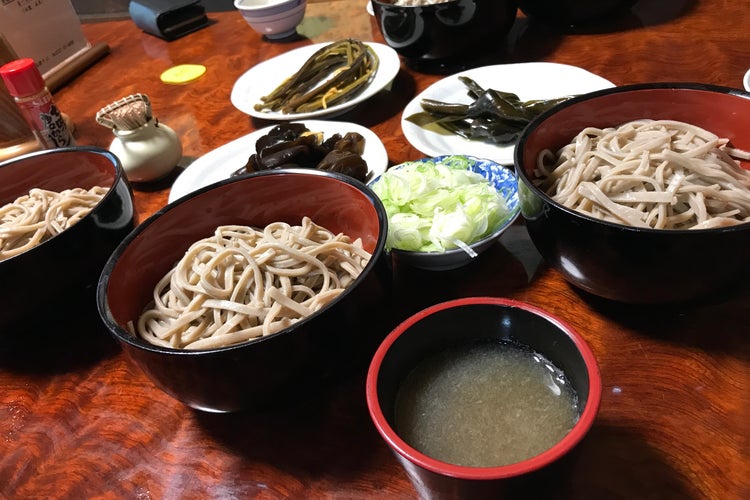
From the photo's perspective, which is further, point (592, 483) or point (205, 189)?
point (205, 189)

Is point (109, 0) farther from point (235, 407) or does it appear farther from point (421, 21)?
point (235, 407)

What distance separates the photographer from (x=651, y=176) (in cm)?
116

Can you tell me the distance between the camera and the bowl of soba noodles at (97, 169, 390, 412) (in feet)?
2.95

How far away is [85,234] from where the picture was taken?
48.8 inches

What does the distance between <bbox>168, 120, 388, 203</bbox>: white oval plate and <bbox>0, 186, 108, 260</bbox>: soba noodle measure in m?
0.28

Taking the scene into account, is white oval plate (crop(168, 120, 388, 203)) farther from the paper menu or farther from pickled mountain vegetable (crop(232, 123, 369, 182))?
the paper menu

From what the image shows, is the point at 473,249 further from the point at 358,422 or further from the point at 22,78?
the point at 22,78

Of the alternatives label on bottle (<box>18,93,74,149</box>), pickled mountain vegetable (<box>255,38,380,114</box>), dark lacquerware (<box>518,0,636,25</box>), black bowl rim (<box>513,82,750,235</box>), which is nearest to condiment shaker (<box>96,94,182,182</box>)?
label on bottle (<box>18,93,74,149</box>)

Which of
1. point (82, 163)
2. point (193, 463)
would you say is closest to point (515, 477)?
point (193, 463)

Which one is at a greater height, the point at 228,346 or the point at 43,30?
the point at 43,30

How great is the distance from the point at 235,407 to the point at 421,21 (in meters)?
1.68

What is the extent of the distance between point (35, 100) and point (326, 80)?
102 centimetres

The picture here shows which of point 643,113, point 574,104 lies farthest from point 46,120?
point 643,113

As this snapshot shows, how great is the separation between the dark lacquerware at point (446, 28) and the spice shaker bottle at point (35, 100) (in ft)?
4.08
